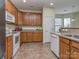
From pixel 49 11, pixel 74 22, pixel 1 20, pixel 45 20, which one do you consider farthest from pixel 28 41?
pixel 1 20

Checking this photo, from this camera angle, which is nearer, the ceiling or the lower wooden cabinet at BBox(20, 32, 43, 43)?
the ceiling

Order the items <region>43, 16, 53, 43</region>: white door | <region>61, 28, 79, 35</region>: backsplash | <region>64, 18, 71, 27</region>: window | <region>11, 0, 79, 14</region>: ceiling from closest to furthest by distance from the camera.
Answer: <region>61, 28, 79, 35</region>: backsplash < <region>11, 0, 79, 14</region>: ceiling < <region>43, 16, 53, 43</region>: white door < <region>64, 18, 71, 27</region>: window

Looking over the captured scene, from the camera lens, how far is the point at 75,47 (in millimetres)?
2934

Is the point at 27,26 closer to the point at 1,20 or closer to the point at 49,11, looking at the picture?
the point at 49,11

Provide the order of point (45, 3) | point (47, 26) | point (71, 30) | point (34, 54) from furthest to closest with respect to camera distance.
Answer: point (47, 26) < point (45, 3) < point (34, 54) < point (71, 30)

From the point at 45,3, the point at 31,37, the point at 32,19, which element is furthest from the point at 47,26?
the point at 45,3

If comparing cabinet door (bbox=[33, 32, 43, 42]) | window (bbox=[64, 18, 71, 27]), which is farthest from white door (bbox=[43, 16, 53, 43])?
window (bbox=[64, 18, 71, 27])

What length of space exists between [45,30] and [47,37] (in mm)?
539

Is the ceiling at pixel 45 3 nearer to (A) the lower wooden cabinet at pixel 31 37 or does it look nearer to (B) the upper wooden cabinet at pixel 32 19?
(B) the upper wooden cabinet at pixel 32 19

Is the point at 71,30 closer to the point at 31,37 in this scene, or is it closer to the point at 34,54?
the point at 34,54

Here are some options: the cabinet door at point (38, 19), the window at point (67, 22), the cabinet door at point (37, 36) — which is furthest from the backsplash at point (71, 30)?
the window at point (67, 22)

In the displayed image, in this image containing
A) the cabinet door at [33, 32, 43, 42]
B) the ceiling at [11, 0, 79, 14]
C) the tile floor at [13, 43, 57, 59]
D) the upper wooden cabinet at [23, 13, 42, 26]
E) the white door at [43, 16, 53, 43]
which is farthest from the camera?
the upper wooden cabinet at [23, 13, 42, 26]

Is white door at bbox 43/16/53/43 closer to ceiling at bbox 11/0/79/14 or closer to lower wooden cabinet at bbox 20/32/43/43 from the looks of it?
lower wooden cabinet at bbox 20/32/43/43

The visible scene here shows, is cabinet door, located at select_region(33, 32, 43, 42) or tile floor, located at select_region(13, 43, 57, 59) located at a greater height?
cabinet door, located at select_region(33, 32, 43, 42)
